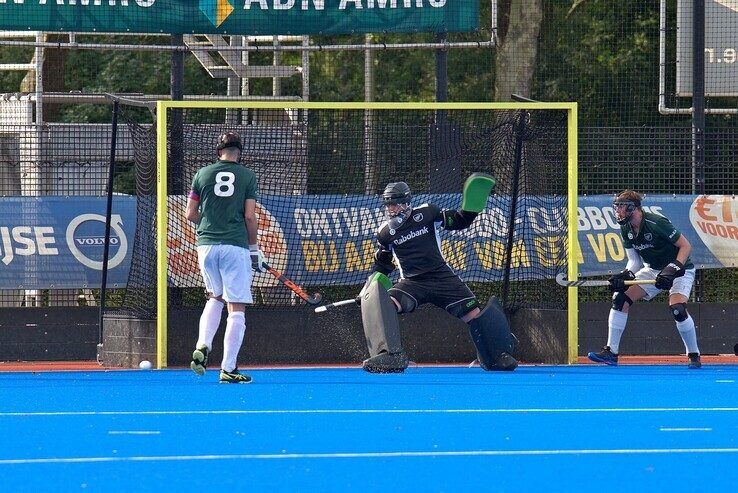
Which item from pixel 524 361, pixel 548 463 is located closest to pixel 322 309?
pixel 524 361

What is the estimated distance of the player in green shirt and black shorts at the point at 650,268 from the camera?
41.4 ft

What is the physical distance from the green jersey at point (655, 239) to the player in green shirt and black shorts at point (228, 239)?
3798mm

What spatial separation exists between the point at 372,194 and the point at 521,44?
26.7ft

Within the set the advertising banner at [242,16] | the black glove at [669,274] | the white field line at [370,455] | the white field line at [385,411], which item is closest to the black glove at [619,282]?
the black glove at [669,274]

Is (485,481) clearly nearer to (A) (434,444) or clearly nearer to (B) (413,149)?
(A) (434,444)

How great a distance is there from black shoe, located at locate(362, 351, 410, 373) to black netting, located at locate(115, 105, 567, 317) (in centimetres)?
196

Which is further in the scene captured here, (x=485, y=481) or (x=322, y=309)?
(x=322, y=309)

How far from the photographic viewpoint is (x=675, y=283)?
42.1 ft

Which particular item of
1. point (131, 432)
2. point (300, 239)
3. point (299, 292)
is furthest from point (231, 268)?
point (131, 432)

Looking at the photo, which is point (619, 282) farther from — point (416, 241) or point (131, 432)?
point (131, 432)

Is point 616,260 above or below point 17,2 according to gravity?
below

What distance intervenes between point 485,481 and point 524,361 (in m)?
7.53

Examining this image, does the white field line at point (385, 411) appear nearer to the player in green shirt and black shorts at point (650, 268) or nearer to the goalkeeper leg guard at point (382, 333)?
the goalkeeper leg guard at point (382, 333)

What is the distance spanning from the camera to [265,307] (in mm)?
13125
